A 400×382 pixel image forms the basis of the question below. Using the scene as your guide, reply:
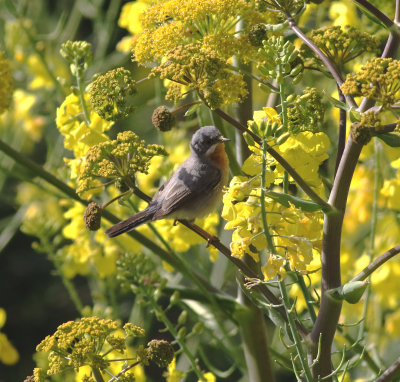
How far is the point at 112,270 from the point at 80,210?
0.68 ft

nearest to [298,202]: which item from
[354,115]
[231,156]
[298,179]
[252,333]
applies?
[298,179]

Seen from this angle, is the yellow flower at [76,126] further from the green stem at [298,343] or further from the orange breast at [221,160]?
the green stem at [298,343]

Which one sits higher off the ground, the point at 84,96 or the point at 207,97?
the point at 84,96

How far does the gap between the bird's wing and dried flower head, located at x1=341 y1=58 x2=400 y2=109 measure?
76cm

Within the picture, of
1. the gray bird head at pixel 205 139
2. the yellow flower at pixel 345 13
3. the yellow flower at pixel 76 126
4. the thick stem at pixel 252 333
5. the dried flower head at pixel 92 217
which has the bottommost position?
the thick stem at pixel 252 333

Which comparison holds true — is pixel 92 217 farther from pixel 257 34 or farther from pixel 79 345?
pixel 257 34

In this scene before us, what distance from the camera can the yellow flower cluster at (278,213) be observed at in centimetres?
100

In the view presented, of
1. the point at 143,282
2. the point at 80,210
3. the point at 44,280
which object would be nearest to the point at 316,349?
the point at 143,282

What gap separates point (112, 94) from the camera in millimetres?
1128

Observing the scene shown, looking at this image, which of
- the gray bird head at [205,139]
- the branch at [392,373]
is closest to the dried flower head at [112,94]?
the gray bird head at [205,139]

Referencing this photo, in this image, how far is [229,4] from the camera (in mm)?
1111

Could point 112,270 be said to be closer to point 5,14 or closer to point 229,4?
point 229,4

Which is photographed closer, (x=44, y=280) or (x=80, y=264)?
(x=80, y=264)

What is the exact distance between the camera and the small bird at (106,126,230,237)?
1.53m
